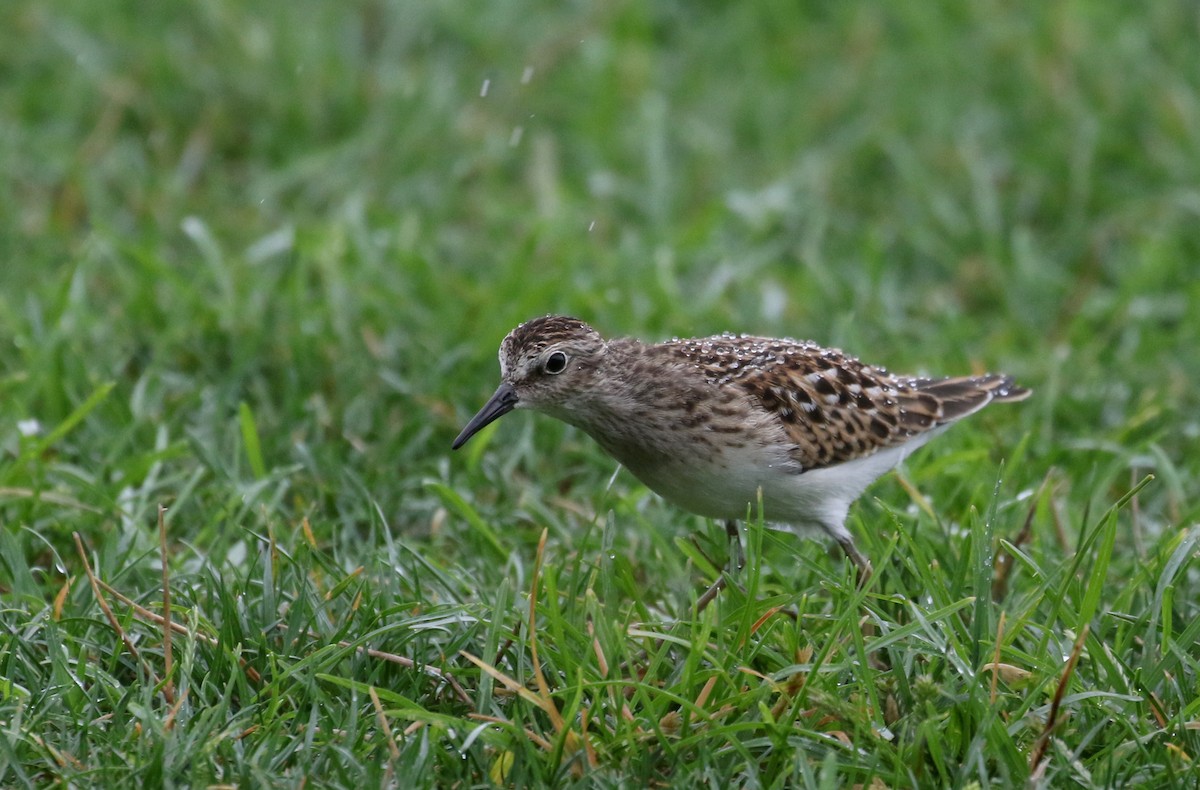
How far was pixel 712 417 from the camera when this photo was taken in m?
5.96

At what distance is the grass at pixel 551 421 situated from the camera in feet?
16.2

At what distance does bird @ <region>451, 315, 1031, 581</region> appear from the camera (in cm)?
590

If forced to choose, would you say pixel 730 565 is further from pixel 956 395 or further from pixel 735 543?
pixel 956 395

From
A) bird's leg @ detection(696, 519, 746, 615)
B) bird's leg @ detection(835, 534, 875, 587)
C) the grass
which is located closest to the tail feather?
the grass

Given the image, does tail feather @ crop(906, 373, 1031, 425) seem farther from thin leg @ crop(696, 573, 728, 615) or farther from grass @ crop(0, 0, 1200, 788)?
thin leg @ crop(696, 573, 728, 615)

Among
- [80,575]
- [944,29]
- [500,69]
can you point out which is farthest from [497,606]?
[944,29]

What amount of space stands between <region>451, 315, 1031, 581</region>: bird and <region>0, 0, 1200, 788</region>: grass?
0.82ft

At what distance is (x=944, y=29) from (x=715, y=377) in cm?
629

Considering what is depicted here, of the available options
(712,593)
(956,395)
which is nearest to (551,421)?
(956,395)

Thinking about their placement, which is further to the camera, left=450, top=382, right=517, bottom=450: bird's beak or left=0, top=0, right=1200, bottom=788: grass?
left=450, top=382, right=517, bottom=450: bird's beak

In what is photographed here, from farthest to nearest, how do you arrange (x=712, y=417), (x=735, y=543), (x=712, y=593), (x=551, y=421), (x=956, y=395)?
1. (x=551, y=421)
2. (x=956, y=395)
3. (x=735, y=543)
4. (x=712, y=417)
5. (x=712, y=593)

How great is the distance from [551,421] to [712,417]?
165 cm

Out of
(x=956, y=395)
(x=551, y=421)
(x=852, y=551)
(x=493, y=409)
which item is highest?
(x=493, y=409)

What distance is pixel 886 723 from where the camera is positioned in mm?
5008
